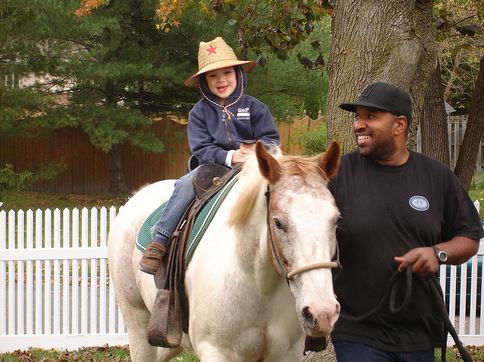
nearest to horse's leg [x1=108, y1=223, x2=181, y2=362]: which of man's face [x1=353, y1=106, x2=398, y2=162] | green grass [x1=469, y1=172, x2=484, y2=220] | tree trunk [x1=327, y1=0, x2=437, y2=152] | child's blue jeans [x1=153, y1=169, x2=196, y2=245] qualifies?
child's blue jeans [x1=153, y1=169, x2=196, y2=245]

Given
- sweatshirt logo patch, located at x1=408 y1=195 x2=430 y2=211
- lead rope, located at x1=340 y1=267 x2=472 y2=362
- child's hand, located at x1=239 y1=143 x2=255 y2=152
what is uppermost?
child's hand, located at x1=239 y1=143 x2=255 y2=152

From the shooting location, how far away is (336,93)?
217 inches

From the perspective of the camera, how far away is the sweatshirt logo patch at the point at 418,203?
11.4 ft

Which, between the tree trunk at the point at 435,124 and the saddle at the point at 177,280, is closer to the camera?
the saddle at the point at 177,280

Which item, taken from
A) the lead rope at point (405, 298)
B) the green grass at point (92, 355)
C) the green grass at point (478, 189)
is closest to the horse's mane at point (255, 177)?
the lead rope at point (405, 298)

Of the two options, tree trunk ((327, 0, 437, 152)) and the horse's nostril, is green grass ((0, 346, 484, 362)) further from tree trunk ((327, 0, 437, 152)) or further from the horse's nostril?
the horse's nostril

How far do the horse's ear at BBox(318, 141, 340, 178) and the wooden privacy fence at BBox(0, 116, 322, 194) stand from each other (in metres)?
20.1

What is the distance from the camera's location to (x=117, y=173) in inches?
869

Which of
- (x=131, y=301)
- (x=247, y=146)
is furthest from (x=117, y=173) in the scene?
(x=247, y=146)

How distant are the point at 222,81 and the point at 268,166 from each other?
1532 millimetres

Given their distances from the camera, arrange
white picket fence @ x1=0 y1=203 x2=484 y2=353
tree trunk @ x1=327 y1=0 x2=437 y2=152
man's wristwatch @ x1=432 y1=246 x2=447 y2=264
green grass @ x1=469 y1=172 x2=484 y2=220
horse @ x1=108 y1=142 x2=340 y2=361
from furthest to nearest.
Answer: green grass @ x1=469 y1=172 x2=484 y2=220, white picket fence @ x1=0 y1=203 x2=484 y2=353, tree trunk @ x1=327 y1=0 x2=437 y2=152, man's wristwatch @ x1=432 y1=246 x2=447 y2=264, horse @ x1=108 y1=142 x2=340 y2=361

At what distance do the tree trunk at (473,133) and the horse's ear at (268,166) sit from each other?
5.93 metres

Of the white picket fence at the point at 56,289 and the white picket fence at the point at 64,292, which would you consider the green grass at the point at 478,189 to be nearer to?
the white picket fence at the point at 64,292

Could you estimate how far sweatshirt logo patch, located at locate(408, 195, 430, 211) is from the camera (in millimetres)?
3486
